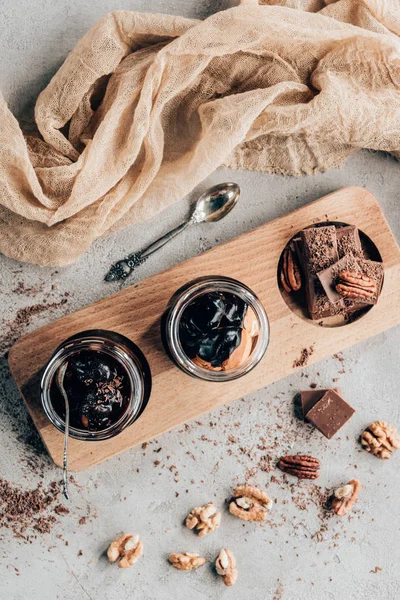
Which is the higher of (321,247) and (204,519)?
(321,247)

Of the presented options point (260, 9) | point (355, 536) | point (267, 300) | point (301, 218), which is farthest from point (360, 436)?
point (260, 9)

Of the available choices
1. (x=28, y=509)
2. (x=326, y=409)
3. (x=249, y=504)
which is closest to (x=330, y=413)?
(x=326, y=409)

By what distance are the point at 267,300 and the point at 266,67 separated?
52cm

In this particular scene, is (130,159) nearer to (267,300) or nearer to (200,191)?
(200,191)

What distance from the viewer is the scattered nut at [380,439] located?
150 centimetres

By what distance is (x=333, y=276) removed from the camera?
50.8 inches

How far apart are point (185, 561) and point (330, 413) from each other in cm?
48

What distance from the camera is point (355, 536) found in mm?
1524

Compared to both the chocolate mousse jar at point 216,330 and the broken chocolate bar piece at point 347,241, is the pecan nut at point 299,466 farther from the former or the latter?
the broken chocolate bar piece at point 347,241

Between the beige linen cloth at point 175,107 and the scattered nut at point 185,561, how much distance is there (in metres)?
0.74

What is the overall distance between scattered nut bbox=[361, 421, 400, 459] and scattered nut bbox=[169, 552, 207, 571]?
48 cm

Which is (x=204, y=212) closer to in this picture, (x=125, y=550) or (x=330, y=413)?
(x=330, y=413)

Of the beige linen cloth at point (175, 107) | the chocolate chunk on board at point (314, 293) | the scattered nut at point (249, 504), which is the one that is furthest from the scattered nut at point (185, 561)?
the beige linen cloth at point (175, 107)

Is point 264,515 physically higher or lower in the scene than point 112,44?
lower
